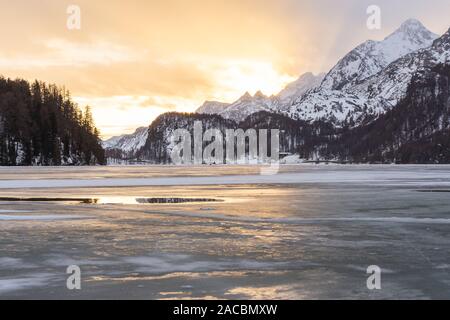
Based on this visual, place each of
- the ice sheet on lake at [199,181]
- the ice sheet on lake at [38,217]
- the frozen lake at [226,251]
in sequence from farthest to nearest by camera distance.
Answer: the ice sheet on lake at [199,181] < the ice sheet on lake at [38,217] < the frozen lake at [226,251]

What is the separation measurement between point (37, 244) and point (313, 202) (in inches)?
563

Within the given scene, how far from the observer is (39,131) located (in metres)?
150

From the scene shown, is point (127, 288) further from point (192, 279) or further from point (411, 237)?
point (411, 237)

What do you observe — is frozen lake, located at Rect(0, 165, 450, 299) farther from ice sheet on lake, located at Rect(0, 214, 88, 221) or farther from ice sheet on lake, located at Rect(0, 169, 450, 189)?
ice sheet on lake, located at Rect(0, 169, 450, 189)

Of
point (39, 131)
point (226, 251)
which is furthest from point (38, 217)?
point (39, 131)

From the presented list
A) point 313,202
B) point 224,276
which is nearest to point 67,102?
point 313,202

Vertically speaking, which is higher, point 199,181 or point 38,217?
point 38,217

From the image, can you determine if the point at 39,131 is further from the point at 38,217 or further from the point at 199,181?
the point at 38,217

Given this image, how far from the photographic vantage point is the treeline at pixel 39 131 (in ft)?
468

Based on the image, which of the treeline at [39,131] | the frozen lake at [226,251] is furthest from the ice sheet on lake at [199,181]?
the treeline at [39,131]

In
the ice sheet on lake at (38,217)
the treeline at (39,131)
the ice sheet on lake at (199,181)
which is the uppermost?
the treeline at (39,131)

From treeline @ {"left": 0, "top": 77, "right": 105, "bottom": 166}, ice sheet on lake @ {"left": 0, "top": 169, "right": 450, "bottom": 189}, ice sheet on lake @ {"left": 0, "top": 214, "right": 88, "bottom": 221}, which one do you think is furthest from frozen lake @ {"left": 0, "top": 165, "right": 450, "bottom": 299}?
treeline @ {"left": 0, "top": 77, "right": 105, "bottom": 166}

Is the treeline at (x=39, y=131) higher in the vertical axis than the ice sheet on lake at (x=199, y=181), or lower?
higher

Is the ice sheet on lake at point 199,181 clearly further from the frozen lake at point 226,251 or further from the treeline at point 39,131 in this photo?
the treeline at point 39,131
